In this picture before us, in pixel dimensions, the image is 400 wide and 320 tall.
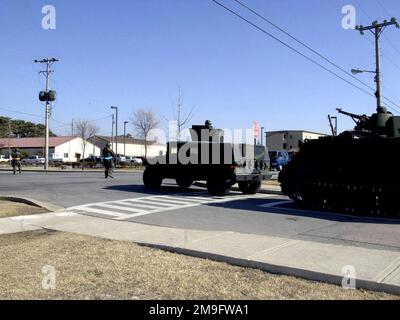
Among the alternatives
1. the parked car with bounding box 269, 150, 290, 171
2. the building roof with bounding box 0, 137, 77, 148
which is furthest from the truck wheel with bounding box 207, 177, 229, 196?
the building roof with bounding box 0, 137, 77, 148

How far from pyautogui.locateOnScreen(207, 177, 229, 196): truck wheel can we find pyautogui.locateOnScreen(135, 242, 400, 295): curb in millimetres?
9107

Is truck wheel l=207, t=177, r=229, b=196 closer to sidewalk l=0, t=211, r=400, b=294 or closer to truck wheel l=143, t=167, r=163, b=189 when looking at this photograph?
truck wheel l=143, t=167, r=163, b=189

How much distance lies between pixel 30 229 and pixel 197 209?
15.8 feet

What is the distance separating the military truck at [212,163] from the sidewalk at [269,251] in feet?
22.1

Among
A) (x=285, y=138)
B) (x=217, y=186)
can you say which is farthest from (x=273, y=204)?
(x=285, y=138)

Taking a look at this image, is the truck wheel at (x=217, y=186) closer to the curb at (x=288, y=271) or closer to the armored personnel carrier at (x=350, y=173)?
the armored personnel carrier at (x=350, y=173)

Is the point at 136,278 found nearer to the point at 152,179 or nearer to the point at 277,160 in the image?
the point at 152,179

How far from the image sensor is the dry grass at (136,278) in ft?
17.6

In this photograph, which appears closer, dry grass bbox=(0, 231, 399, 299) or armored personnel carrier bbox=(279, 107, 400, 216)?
dry grass bbox=(0, 231, 399, 299)

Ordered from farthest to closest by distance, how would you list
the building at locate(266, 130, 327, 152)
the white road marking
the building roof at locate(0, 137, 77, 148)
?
the building at locate(266, 130, 327, 152), the building roof at locate(0, 137, 77, 148), the white road marking

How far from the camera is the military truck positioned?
54.5 feet

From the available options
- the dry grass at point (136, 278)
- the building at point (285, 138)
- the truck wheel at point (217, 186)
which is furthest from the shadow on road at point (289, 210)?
the building at point (285, 138)

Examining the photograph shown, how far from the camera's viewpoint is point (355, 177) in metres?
13.2
